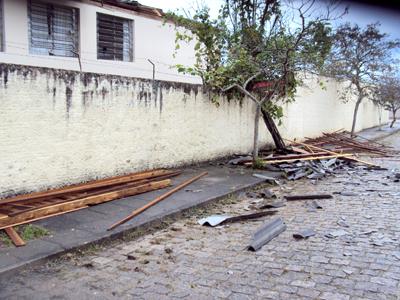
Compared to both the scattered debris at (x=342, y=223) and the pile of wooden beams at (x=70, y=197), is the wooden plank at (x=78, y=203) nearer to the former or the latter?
the pile of wooden beams at (x=70, y=197)

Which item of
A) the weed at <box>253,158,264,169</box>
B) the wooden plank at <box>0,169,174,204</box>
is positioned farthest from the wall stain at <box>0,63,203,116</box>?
the weed at <box>253,158,264,169</box>

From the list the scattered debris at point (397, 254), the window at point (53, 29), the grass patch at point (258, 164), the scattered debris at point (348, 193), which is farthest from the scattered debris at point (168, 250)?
the window at point (53, 29)

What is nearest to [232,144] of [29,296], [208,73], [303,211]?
[208,73]

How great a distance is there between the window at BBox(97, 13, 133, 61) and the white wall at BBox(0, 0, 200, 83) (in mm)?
179

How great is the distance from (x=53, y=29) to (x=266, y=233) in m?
8.36

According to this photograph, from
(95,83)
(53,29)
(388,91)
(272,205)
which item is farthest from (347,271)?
(388,91)

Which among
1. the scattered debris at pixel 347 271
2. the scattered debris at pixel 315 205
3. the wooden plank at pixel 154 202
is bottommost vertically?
the scattered debris at pixel 315 205

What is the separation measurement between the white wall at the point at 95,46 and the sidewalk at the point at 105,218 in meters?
4.75

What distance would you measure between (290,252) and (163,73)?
10.1 m

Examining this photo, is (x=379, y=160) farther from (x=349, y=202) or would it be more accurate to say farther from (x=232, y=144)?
(x=349, y=202)

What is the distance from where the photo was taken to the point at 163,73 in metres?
13.9

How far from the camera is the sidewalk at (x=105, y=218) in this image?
443 cm

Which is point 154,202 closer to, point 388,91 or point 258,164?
point 258,164

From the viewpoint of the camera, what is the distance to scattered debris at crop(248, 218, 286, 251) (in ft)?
16.2
